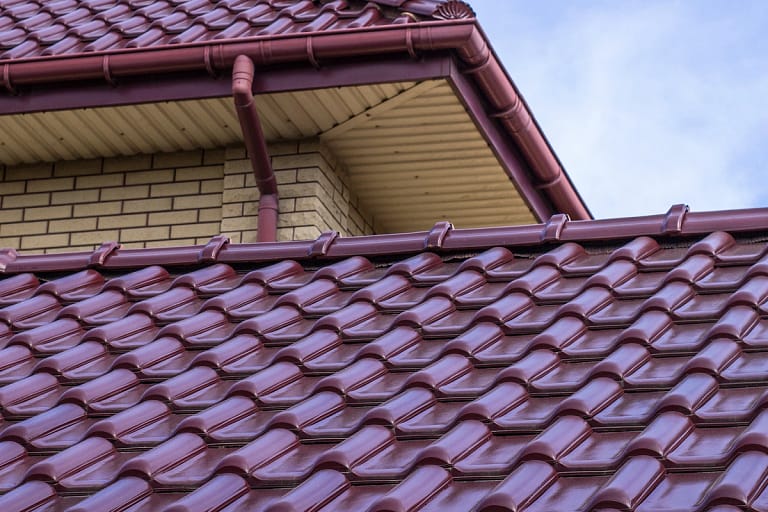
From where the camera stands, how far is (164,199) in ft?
25.9

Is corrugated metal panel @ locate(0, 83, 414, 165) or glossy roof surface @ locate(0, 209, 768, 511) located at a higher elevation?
corrugated metal panel @ locate(0, 83, 414, 165)

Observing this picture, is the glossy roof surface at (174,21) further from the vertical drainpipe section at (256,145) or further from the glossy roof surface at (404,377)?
the glossy roof surface at (404,377)

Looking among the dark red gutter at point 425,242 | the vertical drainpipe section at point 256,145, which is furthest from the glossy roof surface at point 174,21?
the dark red gutter at point 425,242

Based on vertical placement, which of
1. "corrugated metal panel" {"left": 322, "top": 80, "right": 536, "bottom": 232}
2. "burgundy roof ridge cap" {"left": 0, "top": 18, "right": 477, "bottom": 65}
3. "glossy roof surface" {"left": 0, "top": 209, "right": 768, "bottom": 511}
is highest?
"burgundy roof ridge cap" {"left": 0, "top": 18, "right": 477, "bottom": 65}

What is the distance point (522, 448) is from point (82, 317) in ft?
6.77

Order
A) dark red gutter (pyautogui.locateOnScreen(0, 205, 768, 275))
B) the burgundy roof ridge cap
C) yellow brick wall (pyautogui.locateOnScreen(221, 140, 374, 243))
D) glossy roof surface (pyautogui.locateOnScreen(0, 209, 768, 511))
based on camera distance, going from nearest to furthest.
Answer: glossy roof surface (pyautogui.locateOnScreen(0, 209, 768, 511)) < dark red gutter (pyautogui.locateOnScreen(0, 205, 768, 275)) < the burgundy roof ridge cap < yellow brick wall (pyautogui.locateOnScreen(221, 140, 374, 243))

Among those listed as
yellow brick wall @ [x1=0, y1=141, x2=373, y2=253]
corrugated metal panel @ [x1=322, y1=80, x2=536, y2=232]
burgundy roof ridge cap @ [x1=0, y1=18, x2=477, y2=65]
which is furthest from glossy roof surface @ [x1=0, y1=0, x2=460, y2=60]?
yellow brick wall @ [x1=0, y1=141, x2=373, y2=253]

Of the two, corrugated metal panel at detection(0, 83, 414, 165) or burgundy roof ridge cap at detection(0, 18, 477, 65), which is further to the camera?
corrugated metal panel at detection(0, 83, 414, 165)

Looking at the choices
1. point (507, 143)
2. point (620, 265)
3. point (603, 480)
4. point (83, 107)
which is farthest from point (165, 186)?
point (603, 480)

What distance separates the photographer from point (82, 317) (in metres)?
4.84

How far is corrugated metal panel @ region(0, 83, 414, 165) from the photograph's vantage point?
7.41 m

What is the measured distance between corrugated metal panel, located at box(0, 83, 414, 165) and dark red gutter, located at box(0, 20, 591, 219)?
247mm

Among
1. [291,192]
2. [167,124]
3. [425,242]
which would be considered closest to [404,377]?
[425,242]

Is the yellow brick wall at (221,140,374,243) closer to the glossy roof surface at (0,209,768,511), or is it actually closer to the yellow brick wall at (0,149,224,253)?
the yellow brick wall at (0,149,224,253)
